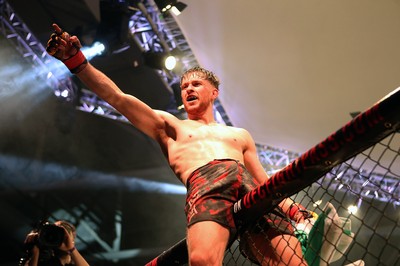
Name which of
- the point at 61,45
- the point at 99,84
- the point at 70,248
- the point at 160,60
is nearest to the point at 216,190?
the point at 99,84

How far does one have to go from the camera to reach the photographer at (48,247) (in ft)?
6.83

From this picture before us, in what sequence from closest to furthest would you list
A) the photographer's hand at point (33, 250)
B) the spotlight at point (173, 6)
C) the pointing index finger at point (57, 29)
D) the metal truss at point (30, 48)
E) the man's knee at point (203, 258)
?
the man's knee at point (203, 258), the pointing index finger at point (57, 29), the photographer's hand at point (33, 250), the spotlight at point (173, 6), the metal truss at point (30, 48)

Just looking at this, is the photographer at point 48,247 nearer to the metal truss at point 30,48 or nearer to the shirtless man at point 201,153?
the shirtless man at point 201,153

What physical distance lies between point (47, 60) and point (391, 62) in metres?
3.75

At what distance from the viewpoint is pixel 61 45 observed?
182 cm

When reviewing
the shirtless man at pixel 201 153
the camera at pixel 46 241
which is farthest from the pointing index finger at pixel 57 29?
the camera at pixel 46 241

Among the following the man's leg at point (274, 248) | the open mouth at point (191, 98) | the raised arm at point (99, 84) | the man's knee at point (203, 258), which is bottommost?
the man's knee at point (203, 258)

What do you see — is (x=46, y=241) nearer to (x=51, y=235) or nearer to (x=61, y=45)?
(x=51, y=235)

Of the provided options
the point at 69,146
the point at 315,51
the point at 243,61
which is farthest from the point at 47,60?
the point at 315,51

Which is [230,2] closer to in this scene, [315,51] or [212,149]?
[315,51]

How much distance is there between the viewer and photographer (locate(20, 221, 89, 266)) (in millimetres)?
2082

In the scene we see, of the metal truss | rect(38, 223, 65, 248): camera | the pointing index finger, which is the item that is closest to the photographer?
rect(38, 223, 65, 248): camera

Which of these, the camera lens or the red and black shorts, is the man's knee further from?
the camera lens

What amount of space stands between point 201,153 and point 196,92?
443mm
